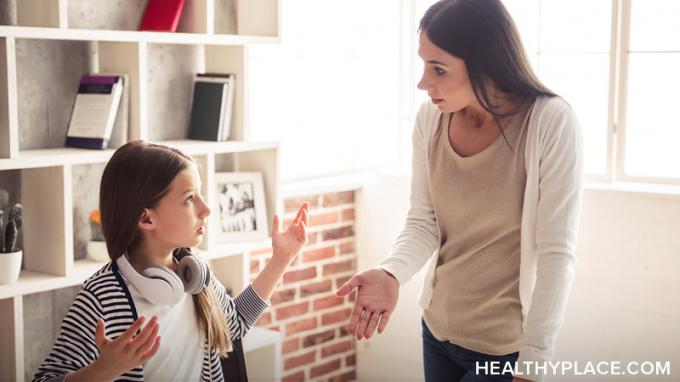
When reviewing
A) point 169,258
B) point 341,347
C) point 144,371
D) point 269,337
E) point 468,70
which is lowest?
point 341,347

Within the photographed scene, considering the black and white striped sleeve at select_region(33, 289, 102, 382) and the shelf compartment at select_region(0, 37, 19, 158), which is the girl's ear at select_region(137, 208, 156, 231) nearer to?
the black and white striped sleeve at select_region(33, 289, 102, 382)

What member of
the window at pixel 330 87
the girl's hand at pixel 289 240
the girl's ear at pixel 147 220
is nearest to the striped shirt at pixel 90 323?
the girl's ear at pixel 147 220

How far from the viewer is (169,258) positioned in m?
2.22

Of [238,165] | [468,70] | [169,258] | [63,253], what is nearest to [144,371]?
[169,258]

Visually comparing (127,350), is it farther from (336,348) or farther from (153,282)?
(336,348)

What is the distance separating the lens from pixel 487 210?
7.06 ft

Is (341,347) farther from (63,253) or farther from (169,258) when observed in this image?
(169,258)

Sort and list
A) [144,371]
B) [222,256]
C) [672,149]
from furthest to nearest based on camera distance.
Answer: [672,149] → [222,256] → [144,371]

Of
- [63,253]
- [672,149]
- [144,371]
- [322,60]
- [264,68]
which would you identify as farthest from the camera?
[322,60]

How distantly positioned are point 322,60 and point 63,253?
1.74 metres

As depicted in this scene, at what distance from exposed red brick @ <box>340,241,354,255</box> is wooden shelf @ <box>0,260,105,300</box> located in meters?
1.58

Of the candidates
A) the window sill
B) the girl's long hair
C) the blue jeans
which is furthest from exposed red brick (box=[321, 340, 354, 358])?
the girl's long hair

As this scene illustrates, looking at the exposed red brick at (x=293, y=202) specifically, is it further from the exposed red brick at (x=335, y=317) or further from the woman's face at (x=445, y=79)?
the woman's face at (x=445, y=79)

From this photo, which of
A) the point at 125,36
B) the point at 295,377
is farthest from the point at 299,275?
the point at 125,36
